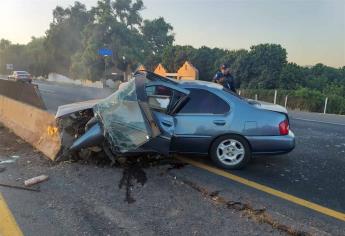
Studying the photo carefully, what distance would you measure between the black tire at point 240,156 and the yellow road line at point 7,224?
3187 mm

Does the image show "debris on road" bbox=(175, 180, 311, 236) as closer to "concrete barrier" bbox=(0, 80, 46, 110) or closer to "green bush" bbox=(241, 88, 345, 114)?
"concrete barrier" bbox=(0, 80, 46, 110)

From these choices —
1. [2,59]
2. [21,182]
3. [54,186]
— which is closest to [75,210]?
[54,186]

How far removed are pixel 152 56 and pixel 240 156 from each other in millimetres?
48797

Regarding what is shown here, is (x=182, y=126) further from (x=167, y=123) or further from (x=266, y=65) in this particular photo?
(x=266, y=65)

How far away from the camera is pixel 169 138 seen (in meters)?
6.21

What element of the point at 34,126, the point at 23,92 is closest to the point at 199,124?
the point at 34,126

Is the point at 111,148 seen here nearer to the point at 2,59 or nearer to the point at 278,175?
the point at 278,175

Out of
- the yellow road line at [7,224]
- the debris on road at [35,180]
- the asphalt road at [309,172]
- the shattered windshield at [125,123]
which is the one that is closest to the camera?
the yellow road line at [7,224]

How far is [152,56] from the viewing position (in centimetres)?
5412

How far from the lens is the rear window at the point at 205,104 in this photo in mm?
6434

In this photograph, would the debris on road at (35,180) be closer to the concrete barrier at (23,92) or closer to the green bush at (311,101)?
the concrete barrier at (23,92)

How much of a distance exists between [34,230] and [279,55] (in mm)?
39806

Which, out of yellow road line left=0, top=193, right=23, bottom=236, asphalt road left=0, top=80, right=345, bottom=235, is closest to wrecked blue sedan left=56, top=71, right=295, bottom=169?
asphalt road left=0, top=80, right=345, bottom=235

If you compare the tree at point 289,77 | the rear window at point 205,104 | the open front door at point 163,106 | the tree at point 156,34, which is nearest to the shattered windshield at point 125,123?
the open front door at point 163,106
